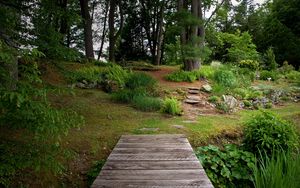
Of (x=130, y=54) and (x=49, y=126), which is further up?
(x=130, y=54)

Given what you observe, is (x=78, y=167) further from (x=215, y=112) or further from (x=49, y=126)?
(x=215, y=112)

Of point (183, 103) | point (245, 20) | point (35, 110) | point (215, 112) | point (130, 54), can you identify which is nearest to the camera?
point (35, 110)

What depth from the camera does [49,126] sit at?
8.64ft

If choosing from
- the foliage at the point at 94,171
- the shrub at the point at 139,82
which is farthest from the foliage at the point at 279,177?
the shrub at the point at 139,82

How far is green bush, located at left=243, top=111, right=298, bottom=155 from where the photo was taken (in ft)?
14.9

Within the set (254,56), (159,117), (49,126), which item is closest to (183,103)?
(159,117)

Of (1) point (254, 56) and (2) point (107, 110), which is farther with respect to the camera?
(1) point (254, 56)

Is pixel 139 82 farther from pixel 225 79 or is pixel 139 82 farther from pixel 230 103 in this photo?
pixel 225 79

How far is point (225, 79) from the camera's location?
10227 millimetres

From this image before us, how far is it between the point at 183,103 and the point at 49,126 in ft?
18.0

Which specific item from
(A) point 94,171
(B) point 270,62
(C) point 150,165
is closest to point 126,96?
(A) point 94,171

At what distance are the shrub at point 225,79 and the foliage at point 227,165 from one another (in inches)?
217

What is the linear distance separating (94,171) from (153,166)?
1205 millimetres

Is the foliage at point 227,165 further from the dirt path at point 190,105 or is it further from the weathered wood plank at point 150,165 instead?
the dirt path at point 190,105
